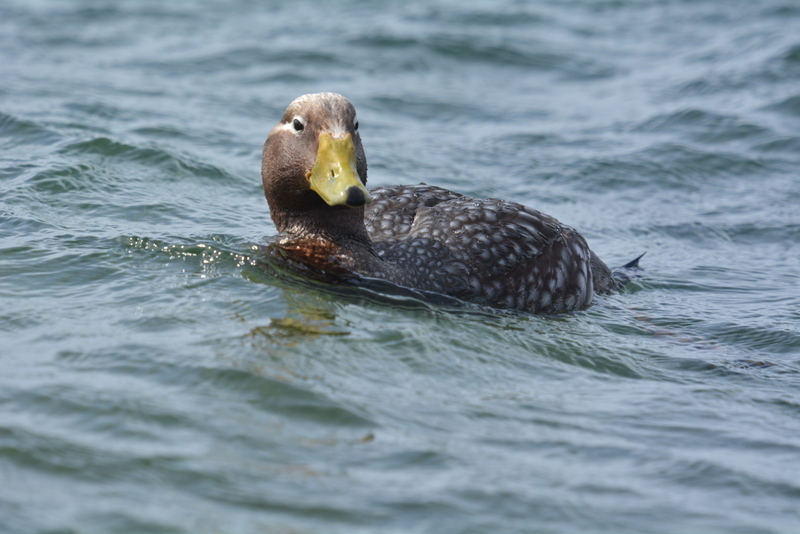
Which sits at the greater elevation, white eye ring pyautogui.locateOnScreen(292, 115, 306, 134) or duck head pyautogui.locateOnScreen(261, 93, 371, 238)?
white eye ring pyautogui.locateOnScreen(292, 115, 306, 134)

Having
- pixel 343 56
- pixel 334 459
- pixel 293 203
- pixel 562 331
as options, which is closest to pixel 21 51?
pixel 343 56

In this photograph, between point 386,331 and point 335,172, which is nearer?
point 386,331

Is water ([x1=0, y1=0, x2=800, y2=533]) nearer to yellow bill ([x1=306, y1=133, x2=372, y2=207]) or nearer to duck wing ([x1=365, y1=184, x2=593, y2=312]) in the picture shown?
duck wing ([x1=365, y1=184, x2=593, y2=312])

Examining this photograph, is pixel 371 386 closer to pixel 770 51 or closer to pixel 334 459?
pixel 334 459

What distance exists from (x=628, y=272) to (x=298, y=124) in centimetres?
307

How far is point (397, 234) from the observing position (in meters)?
6.91

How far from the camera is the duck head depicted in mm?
6023

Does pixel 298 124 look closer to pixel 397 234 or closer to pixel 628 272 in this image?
pixel 397 234

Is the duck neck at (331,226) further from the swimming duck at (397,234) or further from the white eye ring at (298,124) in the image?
the white eye ring at (298,124)

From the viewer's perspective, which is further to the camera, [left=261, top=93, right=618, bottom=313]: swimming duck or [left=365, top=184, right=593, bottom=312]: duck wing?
[left=365, top=184, right=593, bottom=312]: duck wing

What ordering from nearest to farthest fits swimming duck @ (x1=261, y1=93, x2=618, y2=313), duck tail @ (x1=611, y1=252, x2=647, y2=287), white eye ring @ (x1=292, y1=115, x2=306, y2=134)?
swimming duck @ (x1=261, y1=93, x2=618, y2=313)
white eye ring @ (x1=292, y1=115, x2=306, y2=134)
duck tail @ (x1=611, y1=252, x2=647, y2=287)

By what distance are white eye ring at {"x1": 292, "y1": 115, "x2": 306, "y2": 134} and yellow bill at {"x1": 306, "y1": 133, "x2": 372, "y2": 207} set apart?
22 centimetres

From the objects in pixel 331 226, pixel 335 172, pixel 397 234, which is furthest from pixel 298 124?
pixel 397 234

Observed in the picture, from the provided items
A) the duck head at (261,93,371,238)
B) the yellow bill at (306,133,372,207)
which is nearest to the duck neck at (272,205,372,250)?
the duck head at (261,93,371,238)
